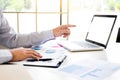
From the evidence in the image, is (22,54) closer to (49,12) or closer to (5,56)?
(5,56)

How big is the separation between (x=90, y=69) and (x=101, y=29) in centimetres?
61

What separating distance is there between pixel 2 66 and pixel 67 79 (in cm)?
34

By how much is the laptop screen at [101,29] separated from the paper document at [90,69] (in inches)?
15.1

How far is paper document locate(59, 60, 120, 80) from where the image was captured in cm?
78

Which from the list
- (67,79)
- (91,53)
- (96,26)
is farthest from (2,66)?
(96,26)

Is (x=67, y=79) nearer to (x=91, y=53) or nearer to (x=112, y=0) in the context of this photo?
(x=91, y=53)

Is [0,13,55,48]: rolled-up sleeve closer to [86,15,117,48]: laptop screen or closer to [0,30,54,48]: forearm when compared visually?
[0,30,54,48]: forearm

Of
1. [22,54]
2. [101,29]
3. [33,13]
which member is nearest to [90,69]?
[22,54]

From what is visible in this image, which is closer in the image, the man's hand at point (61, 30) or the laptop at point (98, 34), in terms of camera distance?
the laptop at point (98, 34)

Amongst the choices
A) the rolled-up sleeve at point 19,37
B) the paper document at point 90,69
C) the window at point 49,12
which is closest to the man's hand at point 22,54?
the paper document at point 90,69

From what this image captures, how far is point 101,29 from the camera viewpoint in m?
1.42

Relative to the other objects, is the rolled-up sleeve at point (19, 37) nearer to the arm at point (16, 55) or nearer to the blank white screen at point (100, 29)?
the blank white screen at point (100, 29)

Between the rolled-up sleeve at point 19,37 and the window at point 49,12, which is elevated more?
the window at point 49,12

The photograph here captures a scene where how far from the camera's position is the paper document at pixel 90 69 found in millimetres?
778
